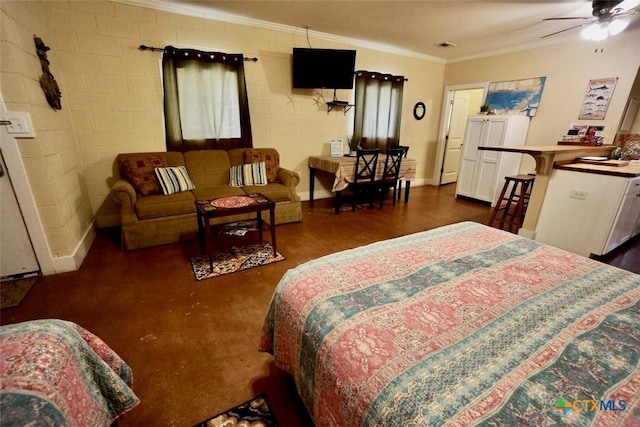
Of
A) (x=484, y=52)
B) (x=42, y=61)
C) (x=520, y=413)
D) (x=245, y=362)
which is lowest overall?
(x=245, y=362)

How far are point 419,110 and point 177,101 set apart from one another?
435cm

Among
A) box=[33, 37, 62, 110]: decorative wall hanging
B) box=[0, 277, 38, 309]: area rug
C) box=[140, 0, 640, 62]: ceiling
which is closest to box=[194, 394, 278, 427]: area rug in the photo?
box=[0, 277, 38, 309]: area rug

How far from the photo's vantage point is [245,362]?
1.58 metres

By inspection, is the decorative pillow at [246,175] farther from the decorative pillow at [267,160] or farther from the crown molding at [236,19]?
the crown molding at [236,19]

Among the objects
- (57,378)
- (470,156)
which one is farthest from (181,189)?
(470,156)

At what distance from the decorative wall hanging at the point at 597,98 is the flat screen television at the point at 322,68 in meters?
3.32

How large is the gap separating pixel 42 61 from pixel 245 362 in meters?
3.15

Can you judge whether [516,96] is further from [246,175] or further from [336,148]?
[246,175]

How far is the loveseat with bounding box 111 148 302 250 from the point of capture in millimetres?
2803

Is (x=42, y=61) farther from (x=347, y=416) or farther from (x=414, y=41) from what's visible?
(x=414, y=41)

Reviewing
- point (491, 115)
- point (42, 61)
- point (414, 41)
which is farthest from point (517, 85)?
point (42, 61)

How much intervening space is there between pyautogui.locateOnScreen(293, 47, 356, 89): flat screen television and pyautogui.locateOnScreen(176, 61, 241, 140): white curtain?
0.91 meters

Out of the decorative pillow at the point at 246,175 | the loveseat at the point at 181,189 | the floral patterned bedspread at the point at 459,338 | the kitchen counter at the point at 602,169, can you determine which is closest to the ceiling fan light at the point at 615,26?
the kitchen counter at the point at 602,169

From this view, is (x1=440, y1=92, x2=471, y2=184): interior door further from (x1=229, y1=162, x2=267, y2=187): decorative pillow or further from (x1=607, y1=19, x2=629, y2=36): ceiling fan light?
(x1=229, y1=162, x2=267, y2=187): decorative pillow
